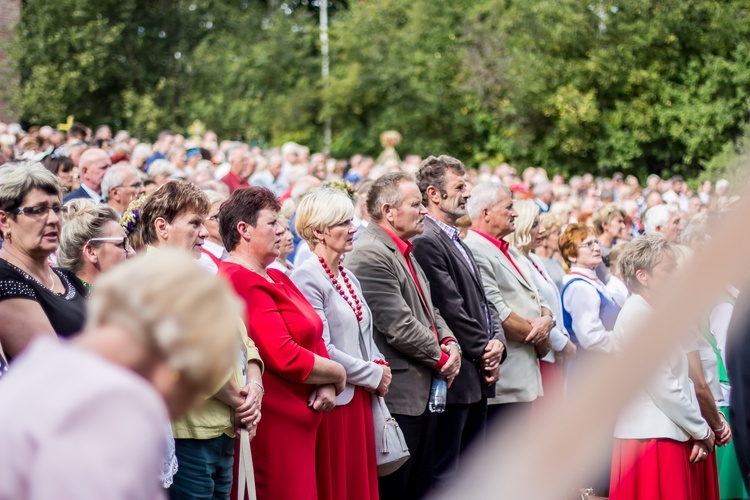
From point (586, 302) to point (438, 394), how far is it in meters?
2.06

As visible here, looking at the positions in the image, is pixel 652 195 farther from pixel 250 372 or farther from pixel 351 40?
pixel 351 40

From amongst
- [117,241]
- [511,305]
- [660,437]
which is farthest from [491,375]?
[117,241]

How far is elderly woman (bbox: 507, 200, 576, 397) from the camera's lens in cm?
777

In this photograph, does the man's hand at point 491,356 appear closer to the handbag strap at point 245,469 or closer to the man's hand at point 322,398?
the man's hand at point 322,398

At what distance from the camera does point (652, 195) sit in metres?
17.1

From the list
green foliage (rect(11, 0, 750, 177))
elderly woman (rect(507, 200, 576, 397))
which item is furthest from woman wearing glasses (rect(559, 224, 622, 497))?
green foliage (rect(11, 0, 750, 177))

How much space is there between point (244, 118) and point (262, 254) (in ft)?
77.3

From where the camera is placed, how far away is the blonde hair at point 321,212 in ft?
19.0

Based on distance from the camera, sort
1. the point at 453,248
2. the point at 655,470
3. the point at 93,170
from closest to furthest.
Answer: the point at 655,470 < the point at 453,248 < the point at 93,170

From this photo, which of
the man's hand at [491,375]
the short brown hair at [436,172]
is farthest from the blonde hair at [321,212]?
the man's hand at [491,375]

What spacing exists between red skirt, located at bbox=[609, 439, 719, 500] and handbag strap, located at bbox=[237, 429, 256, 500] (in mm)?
2459

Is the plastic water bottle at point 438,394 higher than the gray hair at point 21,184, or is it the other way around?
the gray hair at point 21,184

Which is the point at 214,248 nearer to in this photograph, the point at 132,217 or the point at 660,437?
A: the point at 132,217

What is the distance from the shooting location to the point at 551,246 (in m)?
9.58
